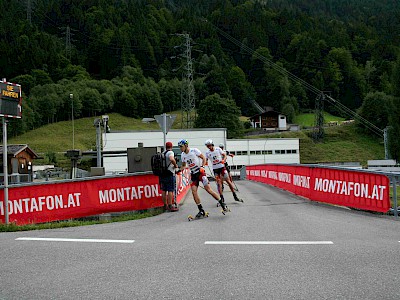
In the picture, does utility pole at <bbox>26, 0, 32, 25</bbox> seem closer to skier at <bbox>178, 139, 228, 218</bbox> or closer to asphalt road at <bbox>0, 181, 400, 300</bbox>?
skier at <bbox>178, 139, 228, 218</bbox>

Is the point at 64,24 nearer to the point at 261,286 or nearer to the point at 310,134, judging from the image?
the point at 310,134

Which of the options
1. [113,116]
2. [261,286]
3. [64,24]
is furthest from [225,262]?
[64,24]

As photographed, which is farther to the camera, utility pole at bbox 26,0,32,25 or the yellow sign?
utility pole at bbox 26,0,32,25

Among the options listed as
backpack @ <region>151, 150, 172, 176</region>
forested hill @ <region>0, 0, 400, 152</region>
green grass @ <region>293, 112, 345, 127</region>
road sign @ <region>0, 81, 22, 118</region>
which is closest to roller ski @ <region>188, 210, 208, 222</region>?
backpack @ <region>151, 150, 172, 176</region>

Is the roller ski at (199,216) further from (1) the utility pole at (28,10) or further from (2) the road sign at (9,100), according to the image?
(1) the utility pole at (28,10)

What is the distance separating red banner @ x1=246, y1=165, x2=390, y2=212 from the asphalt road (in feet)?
6.03

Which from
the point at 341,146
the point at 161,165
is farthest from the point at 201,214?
the point at 341,146

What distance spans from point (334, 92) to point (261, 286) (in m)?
166

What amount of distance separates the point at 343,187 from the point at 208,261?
807cm

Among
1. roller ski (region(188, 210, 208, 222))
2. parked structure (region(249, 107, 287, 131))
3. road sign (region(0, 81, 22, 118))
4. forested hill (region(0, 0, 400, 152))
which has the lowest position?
roller ski (region(188, 210, 208, 222))

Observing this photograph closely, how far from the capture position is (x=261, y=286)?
4809mm

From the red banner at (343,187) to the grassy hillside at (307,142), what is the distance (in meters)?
67.0

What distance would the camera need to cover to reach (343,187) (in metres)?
13.1

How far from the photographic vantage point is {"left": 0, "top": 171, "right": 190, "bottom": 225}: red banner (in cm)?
1127
